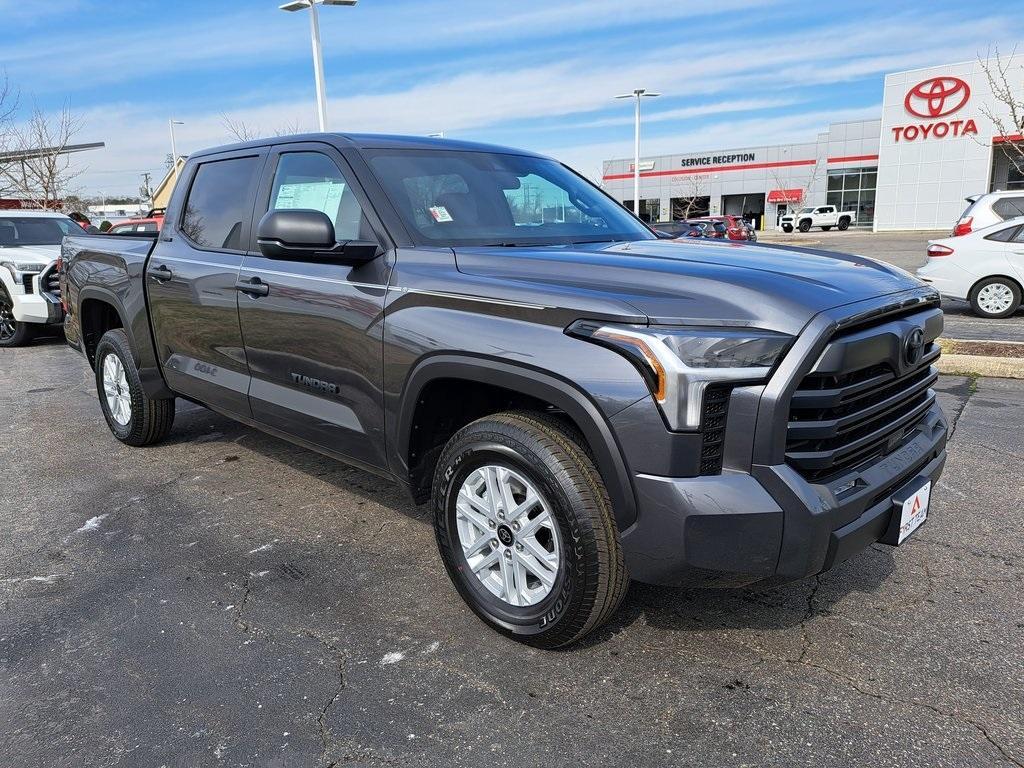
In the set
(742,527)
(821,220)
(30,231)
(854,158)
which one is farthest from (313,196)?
(854,158)

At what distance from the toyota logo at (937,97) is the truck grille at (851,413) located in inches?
1697

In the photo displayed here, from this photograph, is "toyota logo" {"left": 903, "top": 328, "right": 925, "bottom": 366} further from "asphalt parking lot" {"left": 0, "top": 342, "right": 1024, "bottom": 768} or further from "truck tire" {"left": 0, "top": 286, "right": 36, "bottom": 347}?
"truck tire" {"left": 0, "top": 286, "right": 36, "bottom": 347}

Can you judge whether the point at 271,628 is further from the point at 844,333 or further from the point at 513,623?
the point at 844,333

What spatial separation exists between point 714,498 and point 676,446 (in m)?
0.19

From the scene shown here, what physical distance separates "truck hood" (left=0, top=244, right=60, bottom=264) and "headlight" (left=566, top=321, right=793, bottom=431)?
10027 millimetres

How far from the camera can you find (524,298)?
261 cm

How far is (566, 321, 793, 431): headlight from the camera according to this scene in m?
2.23

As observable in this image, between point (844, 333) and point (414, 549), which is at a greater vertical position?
point (844, 333)

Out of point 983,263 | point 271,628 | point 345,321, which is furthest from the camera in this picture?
point 983,263

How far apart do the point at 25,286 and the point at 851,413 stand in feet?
34.5

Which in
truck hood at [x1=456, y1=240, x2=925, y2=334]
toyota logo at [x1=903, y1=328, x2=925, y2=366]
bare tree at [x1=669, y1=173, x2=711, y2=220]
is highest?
bare tree at [x1=669, y1=173, x2=711, y2=220]

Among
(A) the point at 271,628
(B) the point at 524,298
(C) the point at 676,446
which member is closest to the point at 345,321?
(B) the point at 524,298

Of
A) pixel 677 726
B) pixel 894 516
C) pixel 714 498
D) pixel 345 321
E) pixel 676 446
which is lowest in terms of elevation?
pixel 677 726

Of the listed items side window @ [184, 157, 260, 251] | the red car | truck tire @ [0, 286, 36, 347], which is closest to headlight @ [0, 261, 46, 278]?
truck tire @ [0, 286, 36, 347]
